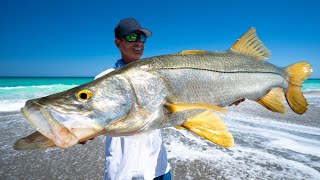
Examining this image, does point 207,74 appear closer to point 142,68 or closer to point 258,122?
point 142,68

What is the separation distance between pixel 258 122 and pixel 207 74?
25.2 feet

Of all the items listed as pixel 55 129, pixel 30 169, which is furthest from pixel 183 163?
pixel 55 129

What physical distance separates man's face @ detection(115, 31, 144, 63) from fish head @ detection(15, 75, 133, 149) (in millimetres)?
1127

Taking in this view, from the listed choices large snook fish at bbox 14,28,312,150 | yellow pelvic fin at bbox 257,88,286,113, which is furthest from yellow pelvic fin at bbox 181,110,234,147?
yellow pelvic fin at bbox 257,88,286,113

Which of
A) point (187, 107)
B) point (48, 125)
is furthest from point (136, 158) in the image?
point (48, 125)

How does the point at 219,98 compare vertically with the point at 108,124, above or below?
above

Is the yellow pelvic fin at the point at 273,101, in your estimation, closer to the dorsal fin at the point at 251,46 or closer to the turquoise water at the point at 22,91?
the dorsal fin at the point at 251,46

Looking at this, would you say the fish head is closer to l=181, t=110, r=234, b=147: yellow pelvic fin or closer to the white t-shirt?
l=181, t=110, r=234, b=147: yellow pelvic fin

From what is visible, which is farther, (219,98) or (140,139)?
→ (140,139)

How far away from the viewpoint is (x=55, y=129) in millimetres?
1687

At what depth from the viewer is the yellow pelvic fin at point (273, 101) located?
297 centimetres

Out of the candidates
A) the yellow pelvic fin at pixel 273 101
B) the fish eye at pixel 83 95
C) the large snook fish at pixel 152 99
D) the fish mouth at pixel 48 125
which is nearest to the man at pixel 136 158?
the large snook fish at pixel 152 99

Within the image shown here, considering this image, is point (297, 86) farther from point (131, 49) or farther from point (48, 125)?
point (48, 125)

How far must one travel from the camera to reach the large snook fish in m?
1.73
